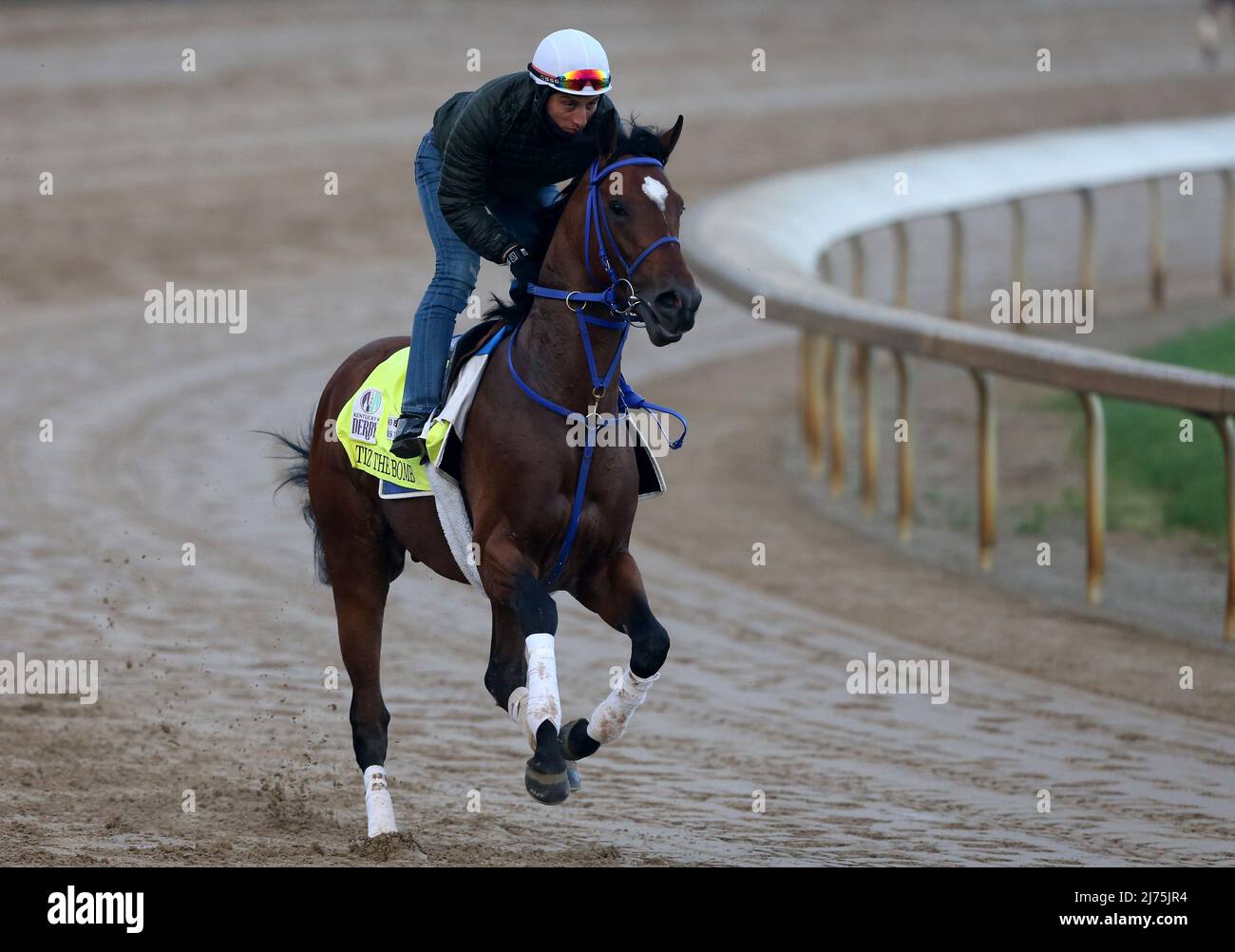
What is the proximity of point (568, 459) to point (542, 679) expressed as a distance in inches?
23.6

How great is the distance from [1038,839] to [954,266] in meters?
10.9

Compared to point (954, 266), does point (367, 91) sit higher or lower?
higher

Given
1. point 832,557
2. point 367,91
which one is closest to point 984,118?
point 367,91

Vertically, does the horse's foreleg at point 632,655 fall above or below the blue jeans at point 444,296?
below

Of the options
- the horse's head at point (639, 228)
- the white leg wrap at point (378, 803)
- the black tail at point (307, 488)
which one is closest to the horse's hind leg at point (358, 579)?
the black tail at point (307, 488)

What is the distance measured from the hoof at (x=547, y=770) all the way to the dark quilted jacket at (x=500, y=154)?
1.34 m

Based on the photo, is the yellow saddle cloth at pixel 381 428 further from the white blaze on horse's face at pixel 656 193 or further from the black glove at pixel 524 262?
the white blaze on horse's face at pixel 656 193

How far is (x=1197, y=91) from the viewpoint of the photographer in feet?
90.2

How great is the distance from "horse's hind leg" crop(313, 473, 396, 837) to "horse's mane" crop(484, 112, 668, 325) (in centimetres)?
87

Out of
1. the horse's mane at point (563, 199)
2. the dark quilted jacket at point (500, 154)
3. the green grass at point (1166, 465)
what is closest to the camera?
the horse's mane at point (563, 199)

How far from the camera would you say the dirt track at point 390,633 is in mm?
6332

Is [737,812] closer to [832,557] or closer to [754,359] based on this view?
[832,557]

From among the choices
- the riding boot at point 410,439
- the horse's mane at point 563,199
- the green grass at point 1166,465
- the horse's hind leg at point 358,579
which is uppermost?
the green grass at point 1166,465
